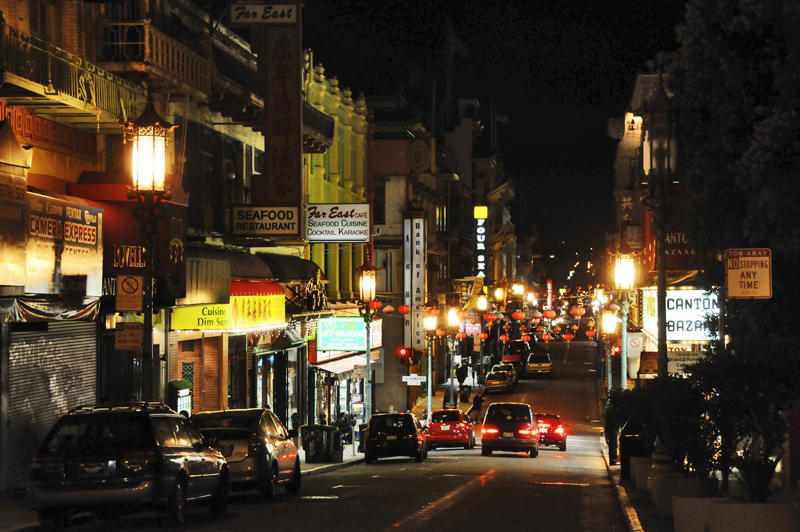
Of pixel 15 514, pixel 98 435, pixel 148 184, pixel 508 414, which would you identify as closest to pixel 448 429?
pixel 508 414

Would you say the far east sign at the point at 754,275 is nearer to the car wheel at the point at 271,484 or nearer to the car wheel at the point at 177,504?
the car wheel at the point at 177,504

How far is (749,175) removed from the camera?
17.0 meters

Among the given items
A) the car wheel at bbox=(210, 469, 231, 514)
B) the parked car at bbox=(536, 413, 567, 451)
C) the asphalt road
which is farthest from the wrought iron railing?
the parked car at bbox=(536, 413, 567, 451)

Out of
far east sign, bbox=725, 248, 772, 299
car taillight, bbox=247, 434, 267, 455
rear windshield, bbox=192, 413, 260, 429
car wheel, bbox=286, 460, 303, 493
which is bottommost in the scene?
car wheel, bbox=286, 460, 303, 493

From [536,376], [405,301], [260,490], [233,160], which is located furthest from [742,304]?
[536,376]

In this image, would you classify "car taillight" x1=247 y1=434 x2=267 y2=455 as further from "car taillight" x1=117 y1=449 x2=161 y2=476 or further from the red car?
the red car

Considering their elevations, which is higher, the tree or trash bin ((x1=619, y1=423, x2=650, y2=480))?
the tree

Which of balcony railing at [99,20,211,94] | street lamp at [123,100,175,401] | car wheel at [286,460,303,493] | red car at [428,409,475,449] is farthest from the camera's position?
red car at [428,409,475,449]

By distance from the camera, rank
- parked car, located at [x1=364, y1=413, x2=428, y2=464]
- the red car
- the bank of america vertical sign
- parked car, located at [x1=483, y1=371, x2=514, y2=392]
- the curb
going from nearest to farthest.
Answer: the curb → parked car, located at [x1=364, y1=413, x2=428, y2=464] → the red car → the bank of america vertical sign → parked car, located at [x1=483, y1=371, x2=514, y2=392]

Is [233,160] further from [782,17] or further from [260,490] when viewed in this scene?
[782,17]

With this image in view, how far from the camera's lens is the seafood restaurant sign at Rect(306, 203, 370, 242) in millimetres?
40594

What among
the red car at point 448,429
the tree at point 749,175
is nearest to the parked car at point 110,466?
the tree at point 749,175

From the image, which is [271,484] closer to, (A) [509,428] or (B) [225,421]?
(B) [225,421]

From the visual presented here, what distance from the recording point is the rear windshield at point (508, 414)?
38938 millimetres
